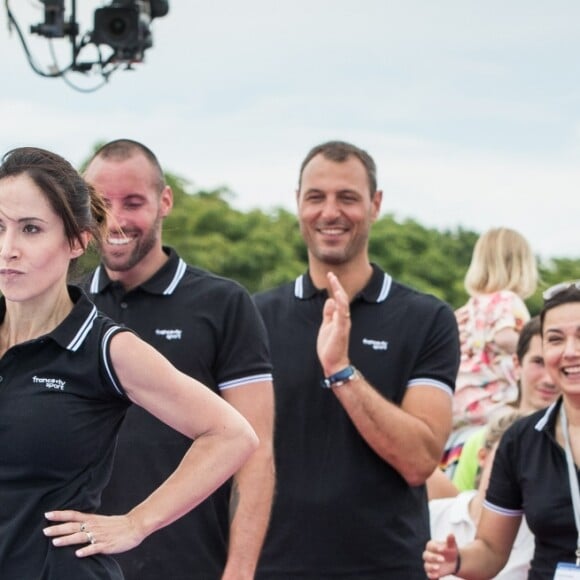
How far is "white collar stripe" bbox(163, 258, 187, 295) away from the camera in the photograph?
16.3ft

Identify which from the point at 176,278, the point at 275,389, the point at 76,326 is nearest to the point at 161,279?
the point at 176,278

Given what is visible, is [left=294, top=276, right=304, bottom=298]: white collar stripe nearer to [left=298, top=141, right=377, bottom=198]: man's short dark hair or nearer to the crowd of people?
the crowd of people

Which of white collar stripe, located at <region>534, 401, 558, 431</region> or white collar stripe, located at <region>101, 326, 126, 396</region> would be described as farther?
white collar stripe, located at <region>534, 401, 558, 431</region>

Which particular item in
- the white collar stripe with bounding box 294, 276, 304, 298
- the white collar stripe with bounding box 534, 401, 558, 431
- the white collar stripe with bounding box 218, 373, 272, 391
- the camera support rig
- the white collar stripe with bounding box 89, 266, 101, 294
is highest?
the camera support rig

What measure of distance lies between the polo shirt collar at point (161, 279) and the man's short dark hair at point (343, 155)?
3.16ft

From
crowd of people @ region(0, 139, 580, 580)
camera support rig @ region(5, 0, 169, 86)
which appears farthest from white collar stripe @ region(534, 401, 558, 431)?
camera support rig @ region(5, 0, 169, 86)

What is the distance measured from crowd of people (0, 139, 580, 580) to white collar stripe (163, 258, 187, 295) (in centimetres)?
1

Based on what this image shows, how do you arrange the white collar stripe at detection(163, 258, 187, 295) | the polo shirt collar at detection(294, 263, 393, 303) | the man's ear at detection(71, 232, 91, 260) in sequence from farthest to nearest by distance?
1. the polo shirt collar at detection(294, 263, 393, 303)
2. the white collar stripe at detection(163, 258, 187, 295)
3. the man's ear at detection(71, 232, 91, 260)

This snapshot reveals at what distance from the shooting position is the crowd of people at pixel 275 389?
3.46 m

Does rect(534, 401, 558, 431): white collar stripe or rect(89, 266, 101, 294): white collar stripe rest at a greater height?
rect(89, 266, 101, 294): white collar stripe

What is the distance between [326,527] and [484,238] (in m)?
3.48

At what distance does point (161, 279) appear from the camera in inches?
197

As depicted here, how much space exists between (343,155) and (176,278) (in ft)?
3.77

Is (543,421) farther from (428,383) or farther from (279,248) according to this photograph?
(279,248)
